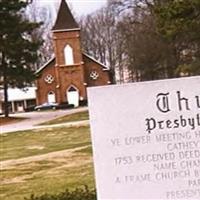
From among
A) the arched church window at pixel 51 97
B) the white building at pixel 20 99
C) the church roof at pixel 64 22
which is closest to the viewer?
the church roof at pixel 64 22

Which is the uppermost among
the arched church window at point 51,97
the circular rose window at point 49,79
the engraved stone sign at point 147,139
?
the circular rose window at point 49,79

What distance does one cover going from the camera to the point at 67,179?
1513 cm

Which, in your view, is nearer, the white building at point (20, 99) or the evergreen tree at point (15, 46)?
the evergreen tree at point (15, 46)

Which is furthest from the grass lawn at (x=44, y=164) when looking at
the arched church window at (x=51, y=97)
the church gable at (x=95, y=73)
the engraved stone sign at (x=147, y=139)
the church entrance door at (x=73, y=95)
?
the arched church window at (x=51, y=97)

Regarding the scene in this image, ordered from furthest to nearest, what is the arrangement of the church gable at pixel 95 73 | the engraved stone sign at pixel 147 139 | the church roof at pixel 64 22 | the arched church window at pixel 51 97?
1. the arched church window at pixel 51 97
2. the church gable at pixel 95 73
3. the church roof at pixel 64 22
4. the engraved stone sign at pixel 147 139

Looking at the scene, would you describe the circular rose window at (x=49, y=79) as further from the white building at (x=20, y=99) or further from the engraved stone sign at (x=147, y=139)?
the engraved stone sign at (x=147, y=139)

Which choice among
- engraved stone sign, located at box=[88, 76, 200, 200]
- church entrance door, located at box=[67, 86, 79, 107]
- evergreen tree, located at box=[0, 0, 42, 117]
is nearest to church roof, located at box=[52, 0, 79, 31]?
church entrance door, located at box=[67, 86, 79, 107]

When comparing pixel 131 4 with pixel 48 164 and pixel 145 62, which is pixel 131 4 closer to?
pixel 145 62

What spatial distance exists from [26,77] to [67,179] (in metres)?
32.5

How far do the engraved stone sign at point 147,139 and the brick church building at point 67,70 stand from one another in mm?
65181

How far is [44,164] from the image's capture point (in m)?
18.7

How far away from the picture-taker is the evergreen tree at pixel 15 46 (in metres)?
46.4

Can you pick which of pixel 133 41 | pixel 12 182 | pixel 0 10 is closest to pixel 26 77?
pixel 0 10

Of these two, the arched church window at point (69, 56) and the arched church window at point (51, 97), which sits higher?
the arched church window at point (69, 56)
